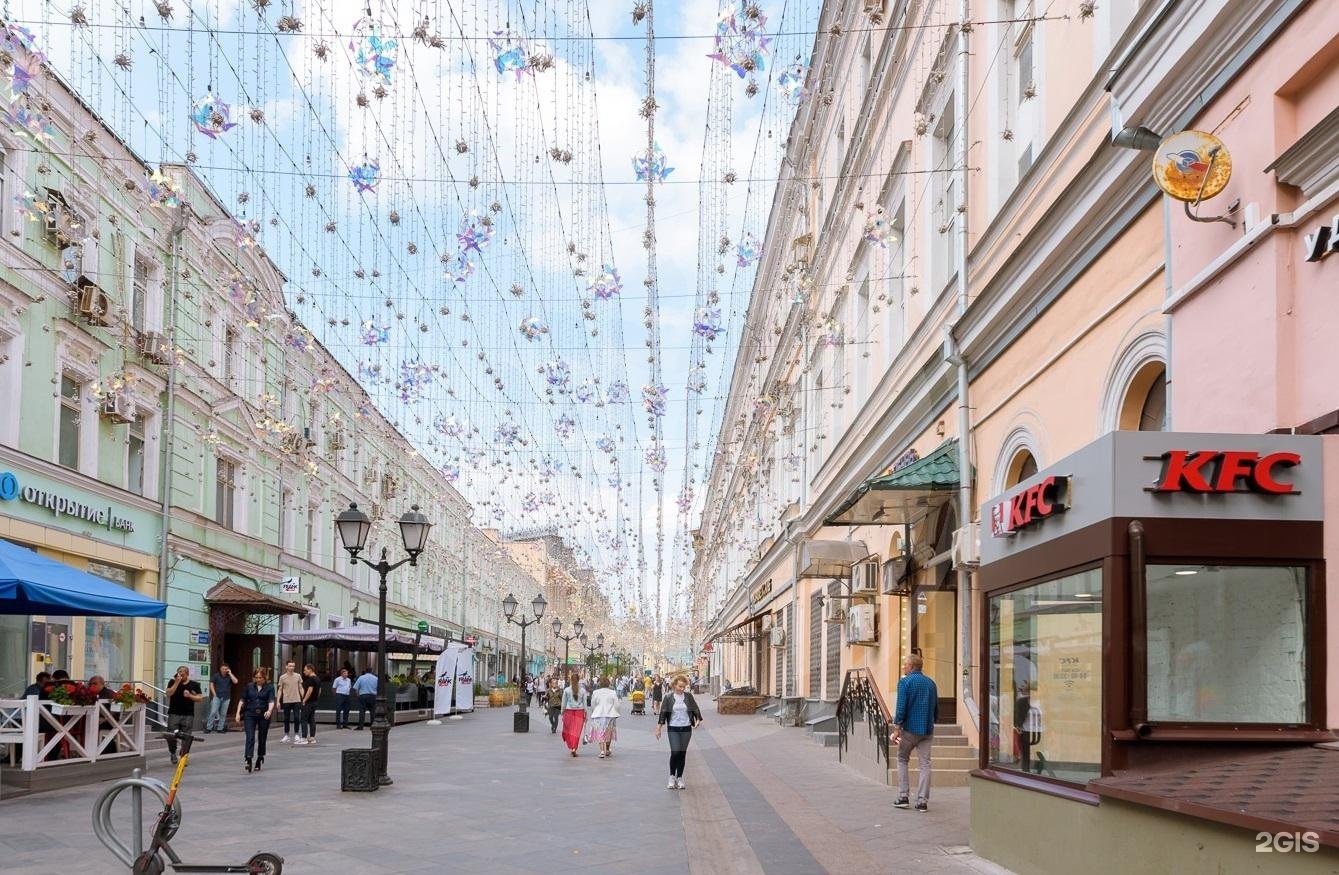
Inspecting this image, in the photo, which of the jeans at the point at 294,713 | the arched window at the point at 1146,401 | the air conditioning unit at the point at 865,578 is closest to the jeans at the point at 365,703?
the jeans at the point at 294,713

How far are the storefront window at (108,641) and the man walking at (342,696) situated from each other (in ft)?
23.2

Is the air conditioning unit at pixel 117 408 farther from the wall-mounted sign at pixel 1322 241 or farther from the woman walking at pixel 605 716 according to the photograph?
the wall-mounted sign at pixel 1322 241

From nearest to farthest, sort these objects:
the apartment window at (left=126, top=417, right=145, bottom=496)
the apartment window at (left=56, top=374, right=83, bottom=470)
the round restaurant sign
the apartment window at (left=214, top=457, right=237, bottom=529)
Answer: the round restaurant sign < the apartment window at (left=56, top=374, right=83, bottom=470) < the apartment window at (left=126, top=417, right=145, bottom=496) < the apartment window at (left=214, top=457, right=237, bottom=529)

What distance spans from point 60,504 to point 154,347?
4519 mm

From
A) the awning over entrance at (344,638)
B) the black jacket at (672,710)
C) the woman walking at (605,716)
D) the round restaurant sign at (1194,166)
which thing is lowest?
the woman walking at (605,716)

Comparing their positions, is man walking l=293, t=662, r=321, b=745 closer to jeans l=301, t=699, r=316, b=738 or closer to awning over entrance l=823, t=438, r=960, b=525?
jeans l=301, t=699, r=316, b=738

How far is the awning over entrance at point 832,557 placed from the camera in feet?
81.3

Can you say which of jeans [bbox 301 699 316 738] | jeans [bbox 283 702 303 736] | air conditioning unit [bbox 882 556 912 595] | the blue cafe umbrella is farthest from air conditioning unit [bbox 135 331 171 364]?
air conditioning unit [bbox 882 556 912 595]

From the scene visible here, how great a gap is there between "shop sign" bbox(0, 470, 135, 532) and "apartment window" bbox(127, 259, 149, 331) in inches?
153

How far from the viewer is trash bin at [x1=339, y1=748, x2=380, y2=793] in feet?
50.1

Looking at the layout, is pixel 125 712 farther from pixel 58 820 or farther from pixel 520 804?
pixel 520 804

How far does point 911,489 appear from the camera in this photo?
1557cm

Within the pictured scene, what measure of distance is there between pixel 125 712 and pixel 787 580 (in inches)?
881

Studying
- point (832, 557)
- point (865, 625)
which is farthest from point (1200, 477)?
point (832, 557)
